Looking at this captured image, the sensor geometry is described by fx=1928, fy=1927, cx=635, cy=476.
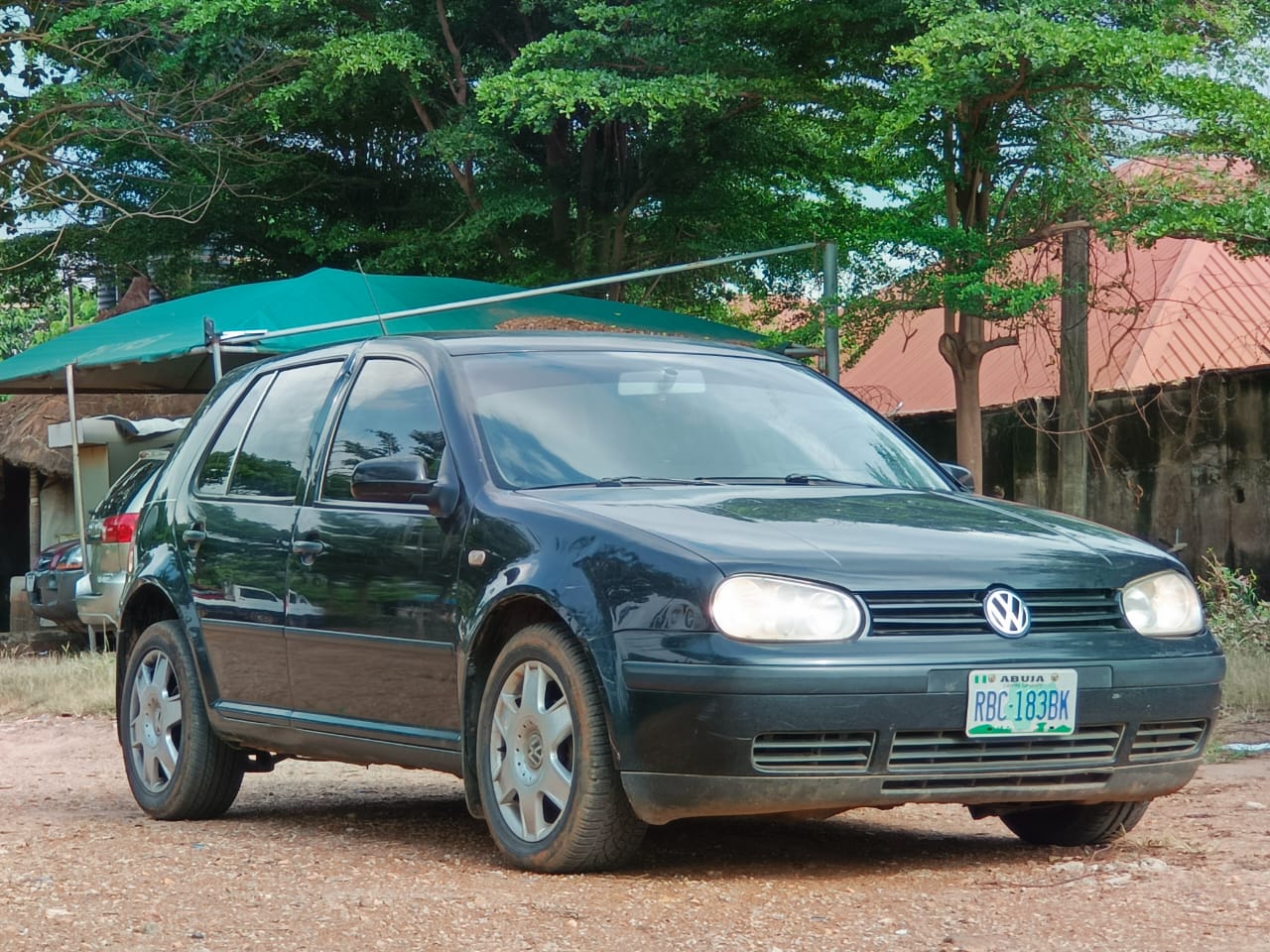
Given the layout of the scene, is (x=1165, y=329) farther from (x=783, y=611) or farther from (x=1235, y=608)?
(x=783, y=611)

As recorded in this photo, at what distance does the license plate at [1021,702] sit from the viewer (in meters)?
4.99

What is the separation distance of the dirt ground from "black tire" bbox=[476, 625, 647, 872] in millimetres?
99

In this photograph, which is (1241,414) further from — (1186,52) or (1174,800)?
(1174,800)

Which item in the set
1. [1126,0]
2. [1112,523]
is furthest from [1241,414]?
[1126,0]

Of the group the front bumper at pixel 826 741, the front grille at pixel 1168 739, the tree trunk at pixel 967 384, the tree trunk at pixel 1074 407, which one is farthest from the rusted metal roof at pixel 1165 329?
the front bumper at pixel 826 741

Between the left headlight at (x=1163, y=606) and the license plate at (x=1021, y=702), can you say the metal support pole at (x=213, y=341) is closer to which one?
the left headlight at (x=1163, y=606)

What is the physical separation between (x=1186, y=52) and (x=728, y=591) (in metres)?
7.94

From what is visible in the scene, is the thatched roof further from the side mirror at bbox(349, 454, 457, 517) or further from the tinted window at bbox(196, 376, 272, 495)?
the side mirror at bbox(349, 454, 457, 517)

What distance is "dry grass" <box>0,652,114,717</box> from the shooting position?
12.4 metres

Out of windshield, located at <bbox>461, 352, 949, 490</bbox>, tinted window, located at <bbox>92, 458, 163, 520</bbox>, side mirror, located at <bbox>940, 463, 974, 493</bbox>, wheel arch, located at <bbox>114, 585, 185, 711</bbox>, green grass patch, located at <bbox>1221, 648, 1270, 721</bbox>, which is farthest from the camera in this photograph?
tinted window, located at <bbox>92, 458, 163, 520</bbox>

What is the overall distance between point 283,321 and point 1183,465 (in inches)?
270

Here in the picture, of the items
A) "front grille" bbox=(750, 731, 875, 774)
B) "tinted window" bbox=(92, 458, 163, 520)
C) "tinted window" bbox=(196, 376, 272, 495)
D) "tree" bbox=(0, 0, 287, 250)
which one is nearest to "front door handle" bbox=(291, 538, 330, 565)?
"tinted window" bbox=(196, 376, 272, 495)

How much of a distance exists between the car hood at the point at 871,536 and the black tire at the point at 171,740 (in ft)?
7.29

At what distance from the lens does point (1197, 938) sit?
4.34 metres
